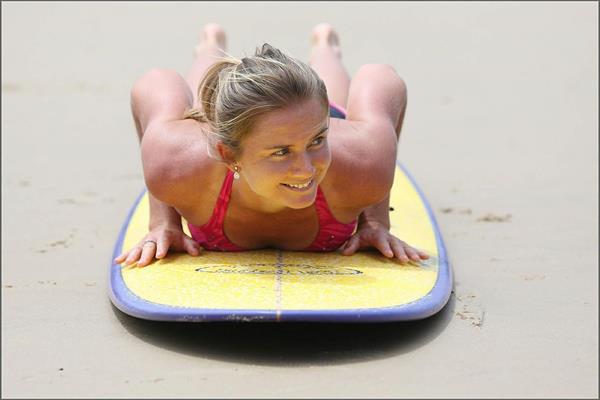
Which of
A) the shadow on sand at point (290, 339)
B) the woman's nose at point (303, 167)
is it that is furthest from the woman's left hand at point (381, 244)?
the woman's nose at point (303, 167)

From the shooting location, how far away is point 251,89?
107 inches

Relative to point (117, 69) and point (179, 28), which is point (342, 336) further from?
point (179, 28)

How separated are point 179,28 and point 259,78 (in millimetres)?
5614

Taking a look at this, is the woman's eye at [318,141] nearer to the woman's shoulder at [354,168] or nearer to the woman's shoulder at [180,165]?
the woman's shoulder at [354,168]

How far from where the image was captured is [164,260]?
3225 mm

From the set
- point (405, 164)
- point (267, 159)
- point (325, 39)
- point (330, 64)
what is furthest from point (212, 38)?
point (267, 159)

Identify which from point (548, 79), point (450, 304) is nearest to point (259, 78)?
point (450, 304)

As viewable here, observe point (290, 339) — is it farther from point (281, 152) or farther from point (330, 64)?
point (330, 64)

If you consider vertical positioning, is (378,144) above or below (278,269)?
above

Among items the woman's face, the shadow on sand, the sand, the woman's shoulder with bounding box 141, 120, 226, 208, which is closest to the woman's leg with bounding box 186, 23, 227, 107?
the sand

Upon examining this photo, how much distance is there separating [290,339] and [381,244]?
0.60 meters

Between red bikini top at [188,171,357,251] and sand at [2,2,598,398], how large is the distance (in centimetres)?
41

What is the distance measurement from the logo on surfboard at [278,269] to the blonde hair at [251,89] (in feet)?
1.45

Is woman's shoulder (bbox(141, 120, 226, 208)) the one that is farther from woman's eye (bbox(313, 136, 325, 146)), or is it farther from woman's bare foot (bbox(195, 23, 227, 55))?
woman's bare foot (bbox(195, 23, 227, 55))
